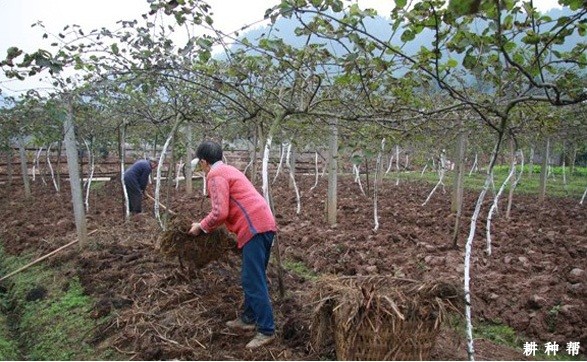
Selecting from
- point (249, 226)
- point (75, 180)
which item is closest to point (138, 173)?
point (75, 180)

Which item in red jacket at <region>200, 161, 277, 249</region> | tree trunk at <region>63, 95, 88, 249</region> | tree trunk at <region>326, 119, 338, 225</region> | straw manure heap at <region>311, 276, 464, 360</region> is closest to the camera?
straw manure heap at <region>311, 276, 464, 360</region>

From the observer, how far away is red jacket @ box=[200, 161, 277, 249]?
3.85 m

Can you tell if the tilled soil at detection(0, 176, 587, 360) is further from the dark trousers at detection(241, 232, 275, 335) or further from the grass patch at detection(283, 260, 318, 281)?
the dark trousers at detection(241, 232, 275, 335)

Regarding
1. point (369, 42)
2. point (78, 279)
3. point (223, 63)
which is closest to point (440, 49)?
point (369, 42)

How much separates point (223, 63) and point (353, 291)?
133 inches

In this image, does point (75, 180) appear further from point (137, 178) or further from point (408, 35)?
point (408, 35)

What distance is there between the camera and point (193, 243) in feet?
15.6

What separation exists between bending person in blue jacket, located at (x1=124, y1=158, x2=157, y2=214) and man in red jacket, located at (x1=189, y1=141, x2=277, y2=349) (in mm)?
6208

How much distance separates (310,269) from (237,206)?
116 inches

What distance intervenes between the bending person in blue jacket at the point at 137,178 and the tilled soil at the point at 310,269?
65 centimetres

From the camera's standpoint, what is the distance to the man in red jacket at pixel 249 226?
3.86 m

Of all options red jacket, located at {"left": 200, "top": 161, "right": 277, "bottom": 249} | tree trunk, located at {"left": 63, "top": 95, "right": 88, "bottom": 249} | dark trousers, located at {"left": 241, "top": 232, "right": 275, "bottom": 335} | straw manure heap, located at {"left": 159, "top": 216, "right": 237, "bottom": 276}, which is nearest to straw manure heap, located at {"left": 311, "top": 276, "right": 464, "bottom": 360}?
dark trousers, located at {"left": 241, "top": 232, "right": 275, "bottom": 335}

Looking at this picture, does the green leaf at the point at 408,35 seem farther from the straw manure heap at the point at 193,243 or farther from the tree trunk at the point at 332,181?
the tree trunk at the point at 332,181

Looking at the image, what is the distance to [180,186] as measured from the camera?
663 inches
